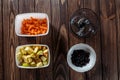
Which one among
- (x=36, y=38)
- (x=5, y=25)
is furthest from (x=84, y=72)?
(x=5, y=25)

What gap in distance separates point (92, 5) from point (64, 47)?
240 mm

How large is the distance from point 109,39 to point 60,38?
0.23 metres

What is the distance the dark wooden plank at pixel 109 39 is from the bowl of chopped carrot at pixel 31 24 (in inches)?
10.7

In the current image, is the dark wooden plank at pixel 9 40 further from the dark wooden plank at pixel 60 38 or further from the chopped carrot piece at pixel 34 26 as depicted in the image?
the dark wooden plank at pixel 60 38

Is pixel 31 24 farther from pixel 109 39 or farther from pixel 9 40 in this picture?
pixel 109 39

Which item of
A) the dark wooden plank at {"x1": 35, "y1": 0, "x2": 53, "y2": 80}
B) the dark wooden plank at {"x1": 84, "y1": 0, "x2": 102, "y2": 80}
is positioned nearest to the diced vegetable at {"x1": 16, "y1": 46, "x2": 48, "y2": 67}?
the dark wooden plank at {"x1": 35, "y1": 0, "x2": 53, "y2": 80}

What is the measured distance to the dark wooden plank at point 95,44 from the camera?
1.20m

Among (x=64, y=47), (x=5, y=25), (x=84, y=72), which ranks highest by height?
(x=5, y=25)

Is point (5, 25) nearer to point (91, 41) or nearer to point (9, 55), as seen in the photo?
point (9, 55)

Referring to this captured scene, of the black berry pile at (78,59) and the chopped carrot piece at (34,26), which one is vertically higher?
the chopped carrot piece at (34,26)

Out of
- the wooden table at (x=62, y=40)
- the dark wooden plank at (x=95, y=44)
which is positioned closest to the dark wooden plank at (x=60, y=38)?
the wooden table at (x=62, y=40)

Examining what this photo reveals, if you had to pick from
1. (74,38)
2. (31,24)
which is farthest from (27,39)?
(74,38)

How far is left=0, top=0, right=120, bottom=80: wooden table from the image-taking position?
120cm

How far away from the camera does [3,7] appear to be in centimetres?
123
